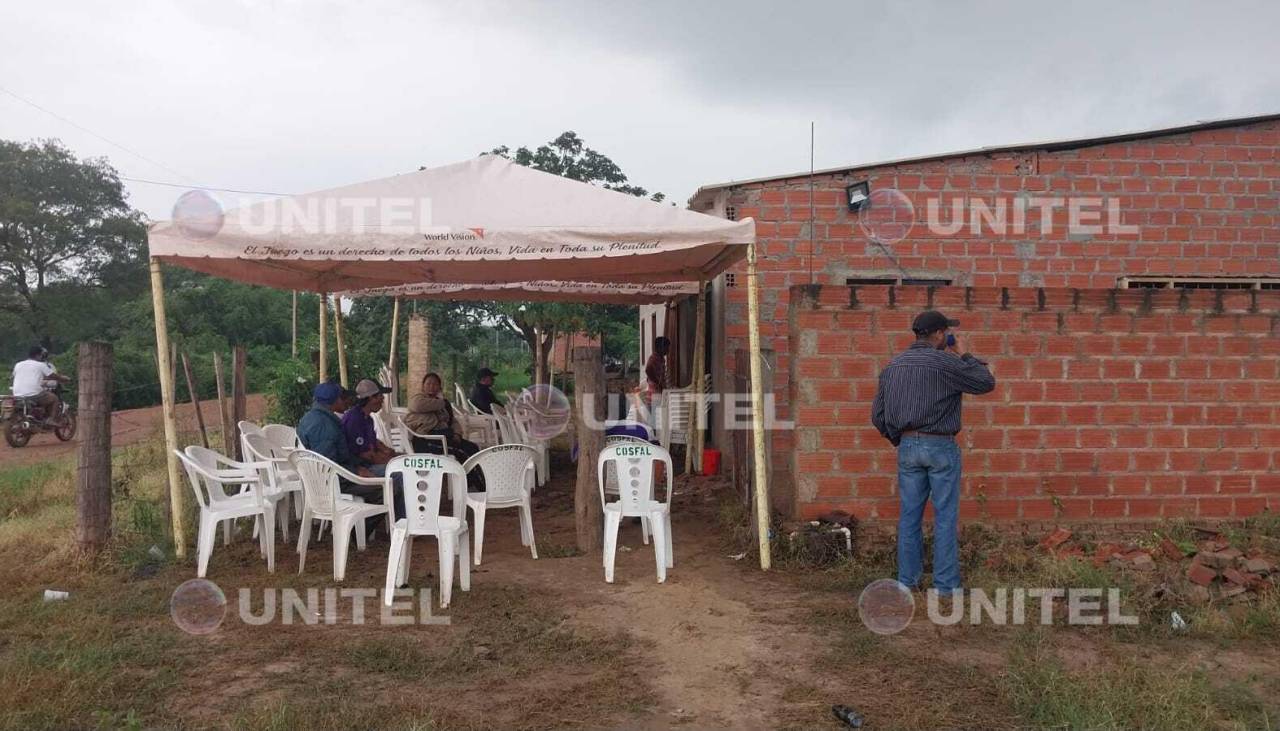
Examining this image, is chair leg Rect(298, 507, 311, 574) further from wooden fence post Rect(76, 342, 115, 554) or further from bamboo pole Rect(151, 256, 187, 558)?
wooden fence post Rect(76, 342, 115, 554)

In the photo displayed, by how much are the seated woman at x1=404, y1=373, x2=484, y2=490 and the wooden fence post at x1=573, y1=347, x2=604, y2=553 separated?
67.5 inches

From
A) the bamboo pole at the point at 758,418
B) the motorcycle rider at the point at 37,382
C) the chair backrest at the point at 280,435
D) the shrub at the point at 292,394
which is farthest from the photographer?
the motorcycle rider at the point at 37,382

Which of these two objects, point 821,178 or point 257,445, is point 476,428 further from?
point 821,178

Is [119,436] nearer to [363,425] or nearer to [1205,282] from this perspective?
[363,425]

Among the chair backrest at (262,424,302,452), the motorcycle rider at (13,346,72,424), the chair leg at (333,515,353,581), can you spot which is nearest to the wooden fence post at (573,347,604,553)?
the chair leg at (333,515,353,581)

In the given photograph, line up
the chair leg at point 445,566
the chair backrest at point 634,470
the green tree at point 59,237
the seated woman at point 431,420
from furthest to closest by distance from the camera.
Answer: the green tree at point 59,237, the seated woman at point 431,420, the chair backrest at point 634,470, the chair leg at point 445,566

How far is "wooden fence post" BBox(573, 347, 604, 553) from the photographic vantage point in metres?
6.09

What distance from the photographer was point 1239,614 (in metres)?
4.53

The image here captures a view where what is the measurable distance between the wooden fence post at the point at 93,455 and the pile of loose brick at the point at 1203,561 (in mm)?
6138

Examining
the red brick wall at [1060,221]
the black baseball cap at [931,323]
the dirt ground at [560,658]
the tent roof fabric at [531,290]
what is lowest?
the dirt ground at [560,658]

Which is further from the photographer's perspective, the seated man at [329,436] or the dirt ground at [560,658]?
the seated man at [329,436]

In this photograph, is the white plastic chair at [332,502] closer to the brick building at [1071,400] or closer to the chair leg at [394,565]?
the chair leg at [394,565]

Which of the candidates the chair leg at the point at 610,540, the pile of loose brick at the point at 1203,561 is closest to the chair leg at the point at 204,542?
the chair leg at the point at 610,540

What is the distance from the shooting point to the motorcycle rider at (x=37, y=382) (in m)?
12.6
